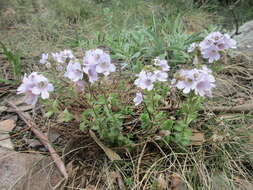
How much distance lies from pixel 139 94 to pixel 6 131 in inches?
34.2

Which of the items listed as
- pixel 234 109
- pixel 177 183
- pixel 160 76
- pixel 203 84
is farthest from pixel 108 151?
pixel 234 109

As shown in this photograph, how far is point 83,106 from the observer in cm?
153

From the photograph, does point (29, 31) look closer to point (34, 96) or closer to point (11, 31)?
point (11, 31)

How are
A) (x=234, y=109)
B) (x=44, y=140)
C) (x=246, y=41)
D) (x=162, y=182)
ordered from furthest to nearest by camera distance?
(x=246, y=41)
(x=234, y=109)
(x=44, y=140)
(x=162, y=182)

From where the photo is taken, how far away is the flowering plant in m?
1.05

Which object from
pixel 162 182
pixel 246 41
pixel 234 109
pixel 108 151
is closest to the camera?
pixel 162 182

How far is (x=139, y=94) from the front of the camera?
1322 mm

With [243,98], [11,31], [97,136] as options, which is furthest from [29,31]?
[243,98]

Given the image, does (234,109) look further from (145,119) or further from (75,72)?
(75,72)

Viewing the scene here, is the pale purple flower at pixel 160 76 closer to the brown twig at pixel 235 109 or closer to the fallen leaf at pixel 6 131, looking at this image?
the brown twig at pixel 235 109

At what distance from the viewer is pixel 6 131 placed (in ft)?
4.90

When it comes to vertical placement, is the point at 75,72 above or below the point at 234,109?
above

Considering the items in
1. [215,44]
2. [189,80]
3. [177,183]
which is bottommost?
[177,183]

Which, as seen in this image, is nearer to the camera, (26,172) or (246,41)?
(26,172)
